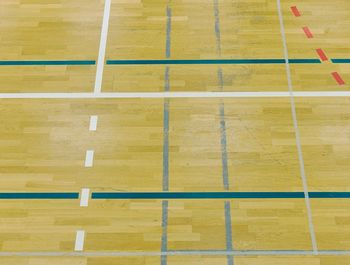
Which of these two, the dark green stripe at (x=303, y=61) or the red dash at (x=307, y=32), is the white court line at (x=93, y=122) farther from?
the red dash at (x=307, y=32)

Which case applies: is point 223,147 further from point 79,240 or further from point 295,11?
point 295,11

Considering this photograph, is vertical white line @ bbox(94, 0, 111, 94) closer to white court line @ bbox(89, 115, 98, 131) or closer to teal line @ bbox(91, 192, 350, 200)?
white court line @ bbox(89, 115, 98, 131)

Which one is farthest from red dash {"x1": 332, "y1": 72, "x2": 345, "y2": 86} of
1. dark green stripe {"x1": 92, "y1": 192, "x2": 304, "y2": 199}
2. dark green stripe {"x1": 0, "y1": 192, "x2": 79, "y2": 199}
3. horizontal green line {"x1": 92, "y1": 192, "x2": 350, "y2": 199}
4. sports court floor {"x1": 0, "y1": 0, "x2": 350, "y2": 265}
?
dark green stripe {"x1": 0, "y1": 192, "x2": 79, "y2": 199}

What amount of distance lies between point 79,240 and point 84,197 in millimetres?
486

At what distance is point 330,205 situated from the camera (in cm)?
535

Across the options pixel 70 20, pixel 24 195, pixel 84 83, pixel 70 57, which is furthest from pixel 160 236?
pixel 70 20

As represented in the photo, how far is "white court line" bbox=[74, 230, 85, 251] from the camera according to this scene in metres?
5.09

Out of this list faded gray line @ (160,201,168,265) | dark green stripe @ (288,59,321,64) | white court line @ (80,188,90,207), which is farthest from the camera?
dark green stripe @ (288,59,321,64)

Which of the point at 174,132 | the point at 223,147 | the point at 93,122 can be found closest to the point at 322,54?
the point at 223,147

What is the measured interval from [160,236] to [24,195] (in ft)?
5.02

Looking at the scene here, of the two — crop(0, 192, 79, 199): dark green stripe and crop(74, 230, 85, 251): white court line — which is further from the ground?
crop(0, 192, 79, 199): dark green stripe

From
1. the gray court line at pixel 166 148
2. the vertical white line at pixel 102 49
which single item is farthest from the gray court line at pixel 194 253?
the vertical white line at pixel 102 49

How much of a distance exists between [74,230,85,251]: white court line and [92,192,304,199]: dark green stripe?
0.42 m

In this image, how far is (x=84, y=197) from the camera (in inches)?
214
